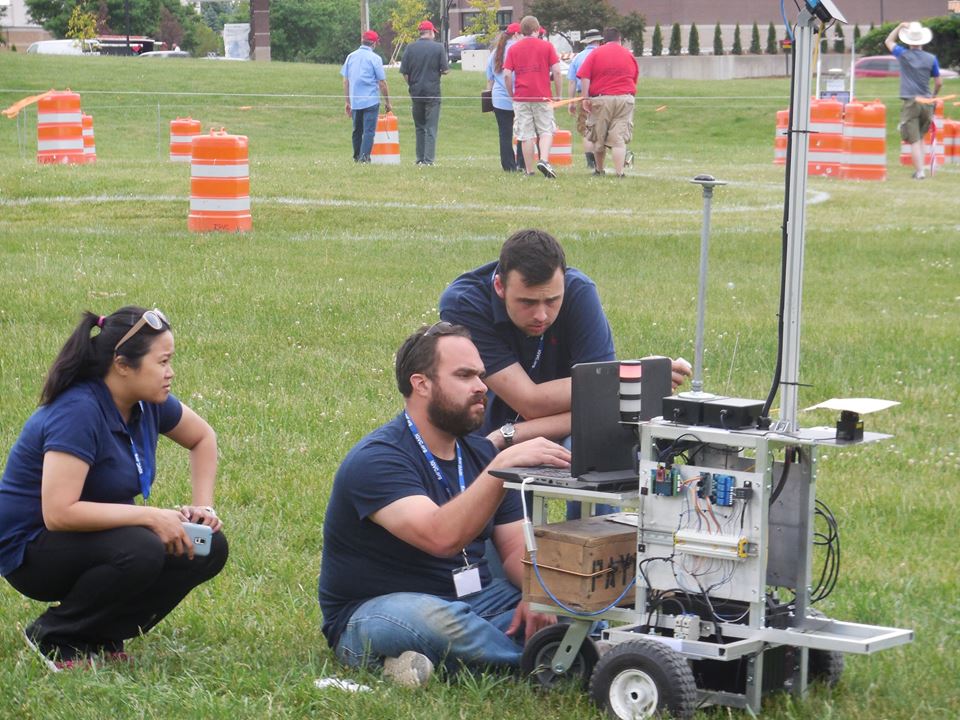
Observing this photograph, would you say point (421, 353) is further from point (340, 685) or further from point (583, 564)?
point (340, 685)

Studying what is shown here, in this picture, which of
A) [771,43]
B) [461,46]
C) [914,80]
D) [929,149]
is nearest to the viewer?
[914,80]

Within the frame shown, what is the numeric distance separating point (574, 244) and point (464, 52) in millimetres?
58406

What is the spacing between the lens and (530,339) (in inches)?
229

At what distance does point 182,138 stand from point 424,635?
23.1m

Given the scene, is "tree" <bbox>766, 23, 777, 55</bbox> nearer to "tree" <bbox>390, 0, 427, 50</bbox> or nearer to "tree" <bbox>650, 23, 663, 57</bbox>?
"tree" <bbox>650, 23, 663, 57</bbox>

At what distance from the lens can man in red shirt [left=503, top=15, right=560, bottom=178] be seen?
69.9 feet

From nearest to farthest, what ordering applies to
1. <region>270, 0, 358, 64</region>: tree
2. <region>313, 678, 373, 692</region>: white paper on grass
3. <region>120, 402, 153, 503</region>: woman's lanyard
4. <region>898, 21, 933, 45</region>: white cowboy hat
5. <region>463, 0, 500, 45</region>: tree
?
<region>313, 678, 373, 692</region>: white paper on grass < <region>120, 402, 153, 503</region>: woman's lanyard < <region>898, 21, 933, 45</region>: white cowboy hat < <region>463, 0, 500, 45</region>: tree < <region>270, 0, 358, 64</region>: tree

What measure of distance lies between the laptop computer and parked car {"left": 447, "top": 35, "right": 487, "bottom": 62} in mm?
73942

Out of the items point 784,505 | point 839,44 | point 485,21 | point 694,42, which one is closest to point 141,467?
point 784,505

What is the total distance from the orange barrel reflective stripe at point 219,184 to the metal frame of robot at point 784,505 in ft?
36.4

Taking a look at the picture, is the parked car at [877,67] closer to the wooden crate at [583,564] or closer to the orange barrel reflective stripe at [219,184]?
the orange barrel reflective stripe at [219,184]

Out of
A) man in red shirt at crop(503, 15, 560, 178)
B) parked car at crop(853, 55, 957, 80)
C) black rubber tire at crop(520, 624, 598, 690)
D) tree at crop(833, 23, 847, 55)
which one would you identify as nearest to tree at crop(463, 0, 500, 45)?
tree at crop(833, 23, 847, 55)

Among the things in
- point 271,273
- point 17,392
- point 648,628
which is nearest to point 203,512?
point 648,628

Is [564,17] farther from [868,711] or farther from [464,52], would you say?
[868,711]
